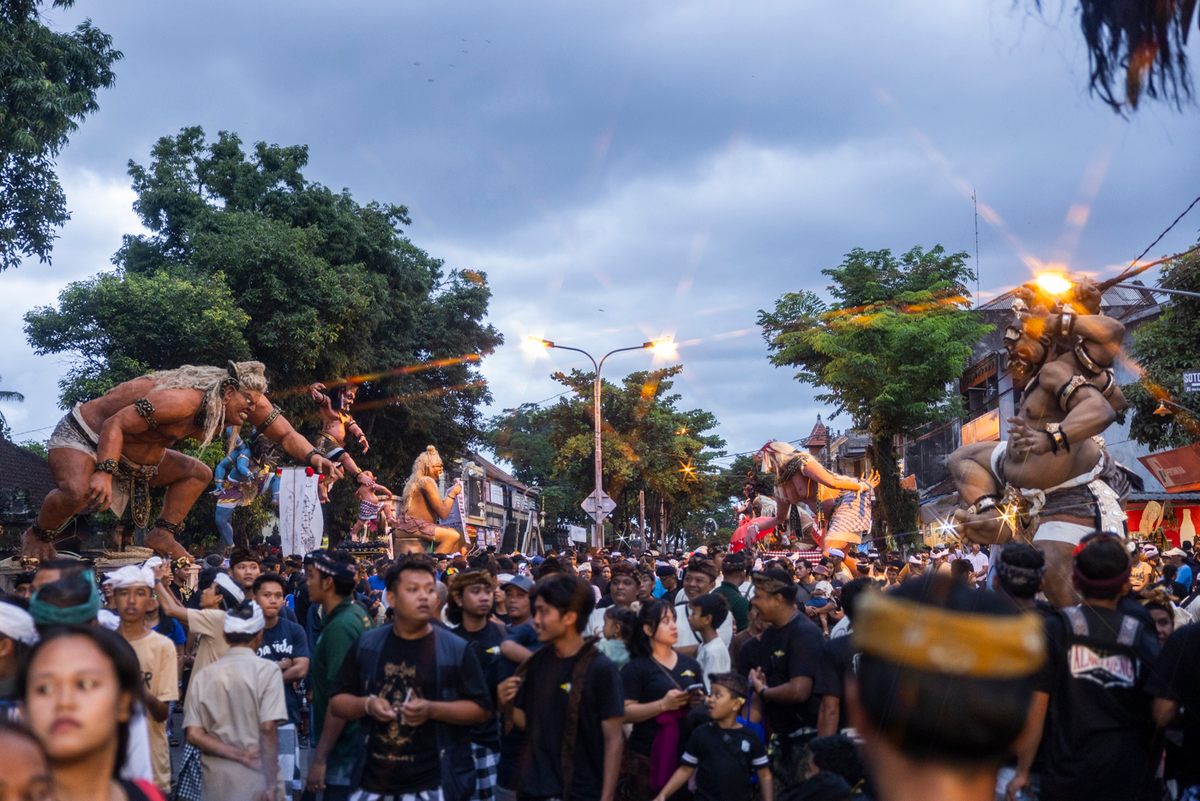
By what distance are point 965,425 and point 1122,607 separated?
4380 centimetres

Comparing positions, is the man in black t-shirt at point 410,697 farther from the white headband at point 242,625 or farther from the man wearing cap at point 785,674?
the man wearing cap at point 785,674

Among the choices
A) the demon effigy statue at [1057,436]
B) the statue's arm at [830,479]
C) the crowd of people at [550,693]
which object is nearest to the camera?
the crowd of people at [550,693]

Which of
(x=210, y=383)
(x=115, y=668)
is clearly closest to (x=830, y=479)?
(x=210, y=383)

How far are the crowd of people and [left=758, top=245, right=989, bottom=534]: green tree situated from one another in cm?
2963

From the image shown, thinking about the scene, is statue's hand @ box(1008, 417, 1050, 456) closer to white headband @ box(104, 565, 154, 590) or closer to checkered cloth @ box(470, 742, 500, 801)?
checkered cloth @ box(470, 742, 500, 801)

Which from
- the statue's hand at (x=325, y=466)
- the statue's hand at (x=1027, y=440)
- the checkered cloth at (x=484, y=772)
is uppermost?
the statue's hand at (x=325, y=466)

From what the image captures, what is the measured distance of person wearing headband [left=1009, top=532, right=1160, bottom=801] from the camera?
482cm

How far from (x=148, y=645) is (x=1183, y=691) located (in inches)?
208

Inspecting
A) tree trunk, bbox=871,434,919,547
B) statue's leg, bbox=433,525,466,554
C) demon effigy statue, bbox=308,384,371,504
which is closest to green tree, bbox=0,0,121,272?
demon effigy statue, bbox=308,384,371,504

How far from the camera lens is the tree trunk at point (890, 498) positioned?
38.1m

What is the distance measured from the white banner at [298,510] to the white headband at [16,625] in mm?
11990

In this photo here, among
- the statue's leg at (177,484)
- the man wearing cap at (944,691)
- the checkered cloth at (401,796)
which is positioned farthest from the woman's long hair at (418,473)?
the man wearing cap at (944,691)

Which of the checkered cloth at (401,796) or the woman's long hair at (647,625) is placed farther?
the woman's long hair at (647,625)

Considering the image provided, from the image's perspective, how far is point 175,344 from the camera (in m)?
26.5
